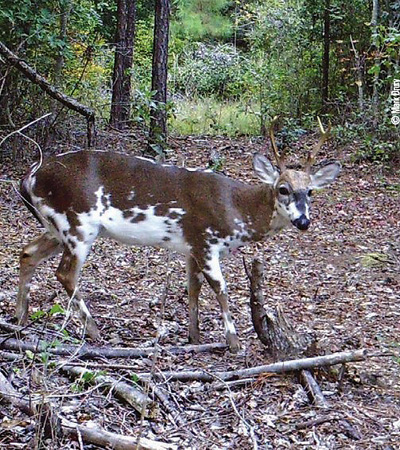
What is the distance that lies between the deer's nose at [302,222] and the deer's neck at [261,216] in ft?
1.09

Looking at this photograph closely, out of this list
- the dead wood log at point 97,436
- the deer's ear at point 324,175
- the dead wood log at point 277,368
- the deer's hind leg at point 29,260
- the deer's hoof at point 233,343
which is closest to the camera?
the dead wood log at point 97,436

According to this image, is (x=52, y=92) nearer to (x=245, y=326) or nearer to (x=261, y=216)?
(x=261, y=216)

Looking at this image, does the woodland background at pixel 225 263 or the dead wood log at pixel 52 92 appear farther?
the dead wood log at pixel 52 92

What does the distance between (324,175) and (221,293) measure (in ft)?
3.97

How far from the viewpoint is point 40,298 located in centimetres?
641

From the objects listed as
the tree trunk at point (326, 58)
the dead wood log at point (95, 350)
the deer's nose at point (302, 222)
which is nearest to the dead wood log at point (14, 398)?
the dead wood log at point (95, 350)

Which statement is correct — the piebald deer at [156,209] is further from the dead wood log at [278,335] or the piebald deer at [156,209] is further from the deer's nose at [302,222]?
the dead wood log at [278,335]

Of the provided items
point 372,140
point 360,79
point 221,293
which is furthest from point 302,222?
point 360,79

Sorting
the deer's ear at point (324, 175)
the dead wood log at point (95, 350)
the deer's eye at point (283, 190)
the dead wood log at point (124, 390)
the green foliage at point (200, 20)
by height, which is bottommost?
the green foliage at point (200, 20)

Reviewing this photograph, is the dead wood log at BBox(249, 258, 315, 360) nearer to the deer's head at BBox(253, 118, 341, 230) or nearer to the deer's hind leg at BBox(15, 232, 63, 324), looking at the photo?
the deer's head at BBox(253, 118, 341, 230)

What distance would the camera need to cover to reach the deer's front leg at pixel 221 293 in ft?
18.0

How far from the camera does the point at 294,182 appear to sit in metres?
5.64

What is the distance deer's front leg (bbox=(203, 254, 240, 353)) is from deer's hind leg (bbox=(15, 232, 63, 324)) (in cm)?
117

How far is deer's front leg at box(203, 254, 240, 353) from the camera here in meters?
5.49
